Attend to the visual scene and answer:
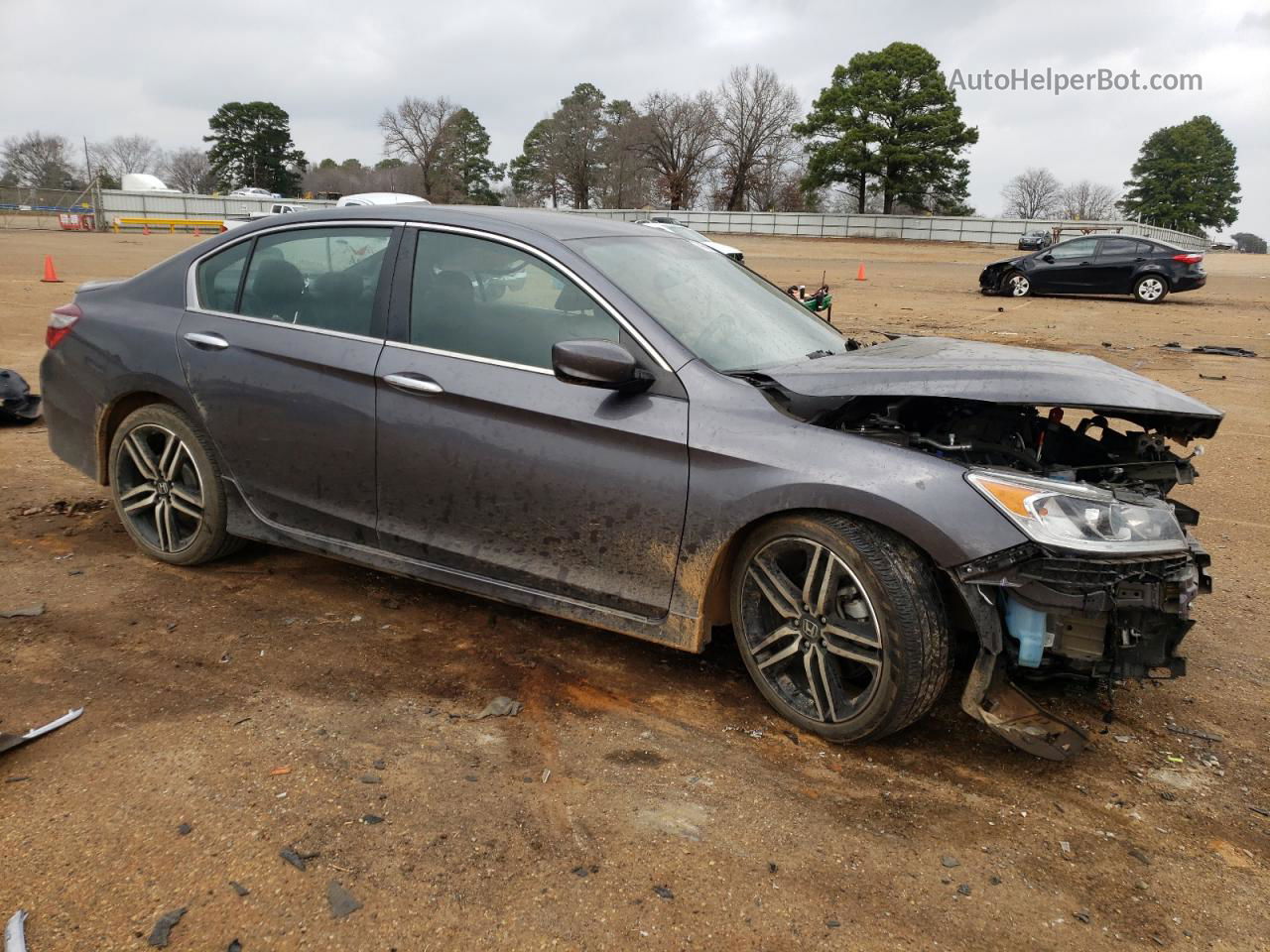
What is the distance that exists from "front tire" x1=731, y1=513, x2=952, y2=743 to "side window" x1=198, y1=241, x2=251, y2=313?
101 inches

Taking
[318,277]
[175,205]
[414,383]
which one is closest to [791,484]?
[414,383]

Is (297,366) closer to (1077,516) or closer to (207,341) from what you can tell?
(207,341)

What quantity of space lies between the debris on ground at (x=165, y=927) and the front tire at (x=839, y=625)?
5.97ft

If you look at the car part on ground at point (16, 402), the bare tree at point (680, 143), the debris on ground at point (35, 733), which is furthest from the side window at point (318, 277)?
the bare tree at point (680, 143)

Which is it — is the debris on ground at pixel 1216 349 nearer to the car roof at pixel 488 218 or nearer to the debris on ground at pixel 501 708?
the car roof at pixel 488 218

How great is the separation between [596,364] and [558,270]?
1.87 feet

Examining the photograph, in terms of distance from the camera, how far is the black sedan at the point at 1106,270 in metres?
21.3

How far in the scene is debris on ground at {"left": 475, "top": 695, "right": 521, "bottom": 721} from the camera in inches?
130

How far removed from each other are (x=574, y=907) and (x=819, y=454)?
58.4 inches

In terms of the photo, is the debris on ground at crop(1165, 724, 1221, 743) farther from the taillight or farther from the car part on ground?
the car part on ground

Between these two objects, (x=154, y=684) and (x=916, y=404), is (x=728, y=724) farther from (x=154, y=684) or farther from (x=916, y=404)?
(x=154, y=684)

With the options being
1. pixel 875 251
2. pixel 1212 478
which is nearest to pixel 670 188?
pixel 875 251

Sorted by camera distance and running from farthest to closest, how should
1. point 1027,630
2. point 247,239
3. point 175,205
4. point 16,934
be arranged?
point 175,205 < point 247,239 < point 1027,630 < point 16,934

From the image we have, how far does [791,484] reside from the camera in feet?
9.87
